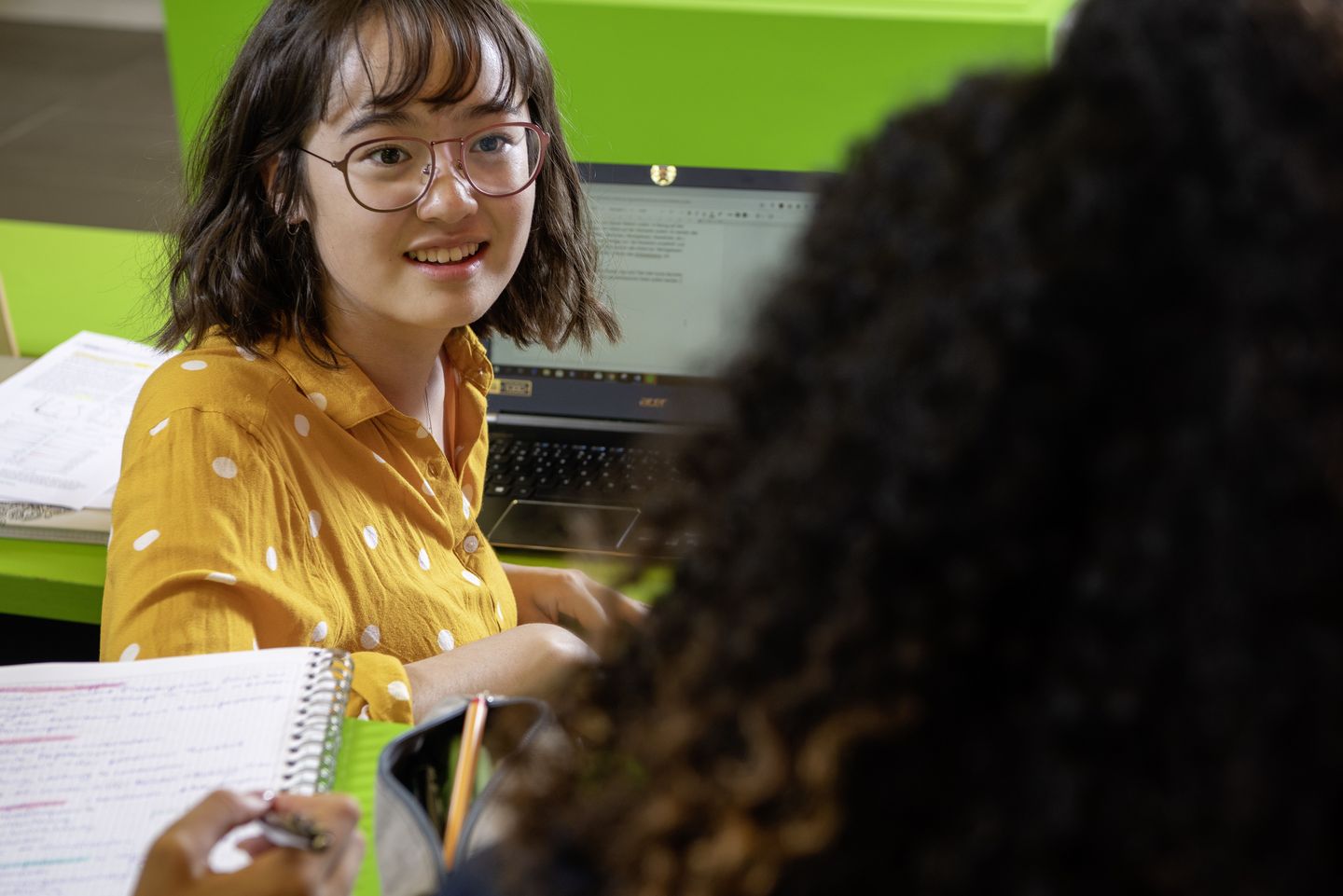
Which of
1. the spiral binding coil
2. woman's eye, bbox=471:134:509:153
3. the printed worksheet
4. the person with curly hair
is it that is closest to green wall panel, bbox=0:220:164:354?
the printed worksheet

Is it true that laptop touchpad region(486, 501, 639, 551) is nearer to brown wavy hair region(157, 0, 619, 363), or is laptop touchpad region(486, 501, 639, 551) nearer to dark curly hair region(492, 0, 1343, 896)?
brown wavy hair region(157, 0, 619, 363)

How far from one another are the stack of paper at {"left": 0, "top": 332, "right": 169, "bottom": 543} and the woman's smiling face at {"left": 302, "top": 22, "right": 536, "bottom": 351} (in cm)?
33

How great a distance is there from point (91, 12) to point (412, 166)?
593 cm

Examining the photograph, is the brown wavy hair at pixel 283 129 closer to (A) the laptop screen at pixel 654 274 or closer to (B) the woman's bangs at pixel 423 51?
(B) the woman's bangs at pixel 423 51

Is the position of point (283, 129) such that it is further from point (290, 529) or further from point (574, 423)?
point (574, 423)

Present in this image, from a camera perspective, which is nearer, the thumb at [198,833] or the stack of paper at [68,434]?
the thumb at [198,833]

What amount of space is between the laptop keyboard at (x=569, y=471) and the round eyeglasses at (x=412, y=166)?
0.40 metres

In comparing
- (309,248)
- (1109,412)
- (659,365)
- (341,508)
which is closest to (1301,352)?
(1109,412)

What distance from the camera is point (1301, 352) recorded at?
0.36 meters

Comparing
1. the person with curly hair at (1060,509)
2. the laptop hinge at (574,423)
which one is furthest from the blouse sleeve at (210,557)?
the person with curly hair at (1060,509)

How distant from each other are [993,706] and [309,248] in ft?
3.23

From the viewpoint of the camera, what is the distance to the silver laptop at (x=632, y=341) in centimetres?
153

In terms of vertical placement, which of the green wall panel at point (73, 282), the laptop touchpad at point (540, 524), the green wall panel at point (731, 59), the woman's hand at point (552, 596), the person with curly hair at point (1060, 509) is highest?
the green wall panel at point (731, 59)

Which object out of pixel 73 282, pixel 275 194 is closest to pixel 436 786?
pixel 275 194
